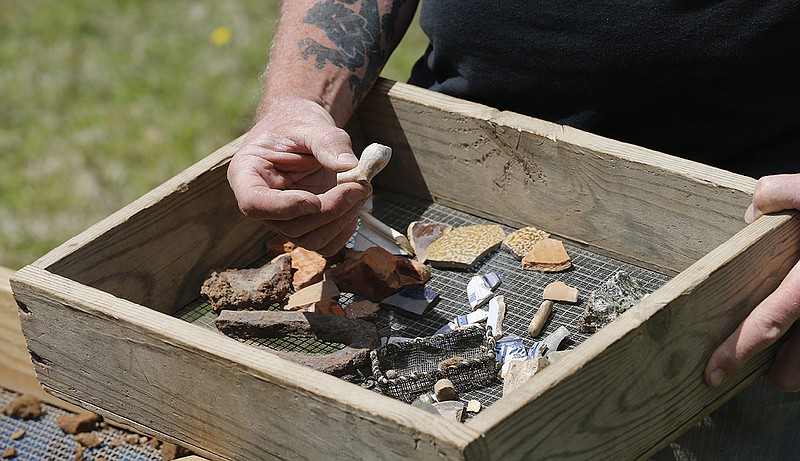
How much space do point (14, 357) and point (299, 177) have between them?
780mm

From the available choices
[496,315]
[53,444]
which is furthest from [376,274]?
[53,444]

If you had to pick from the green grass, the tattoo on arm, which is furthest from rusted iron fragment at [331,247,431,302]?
the green grass

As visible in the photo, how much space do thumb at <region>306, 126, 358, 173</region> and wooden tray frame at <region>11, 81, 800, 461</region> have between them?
254 millimetres

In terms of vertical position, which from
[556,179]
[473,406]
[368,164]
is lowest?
[473,406]

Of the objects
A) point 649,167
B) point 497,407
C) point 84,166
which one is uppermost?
point 649,167

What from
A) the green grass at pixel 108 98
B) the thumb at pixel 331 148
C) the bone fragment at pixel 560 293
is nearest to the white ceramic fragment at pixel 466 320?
the bone fragment at pixel 560 293

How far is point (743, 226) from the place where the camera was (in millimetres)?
1751

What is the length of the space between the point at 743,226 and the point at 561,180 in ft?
1.14

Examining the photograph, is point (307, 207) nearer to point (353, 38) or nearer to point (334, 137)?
point (334, 137)

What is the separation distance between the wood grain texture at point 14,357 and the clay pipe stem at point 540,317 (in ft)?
3.17

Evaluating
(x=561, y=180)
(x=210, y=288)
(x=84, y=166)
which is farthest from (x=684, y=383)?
(x=84, y=166)

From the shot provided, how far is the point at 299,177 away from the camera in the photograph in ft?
6.20

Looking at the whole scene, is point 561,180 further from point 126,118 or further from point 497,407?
point 126,118

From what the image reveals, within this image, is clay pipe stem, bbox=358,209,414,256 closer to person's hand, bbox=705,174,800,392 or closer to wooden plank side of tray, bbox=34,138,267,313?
wooden plank side of tray, bbox=34,138,267,313
